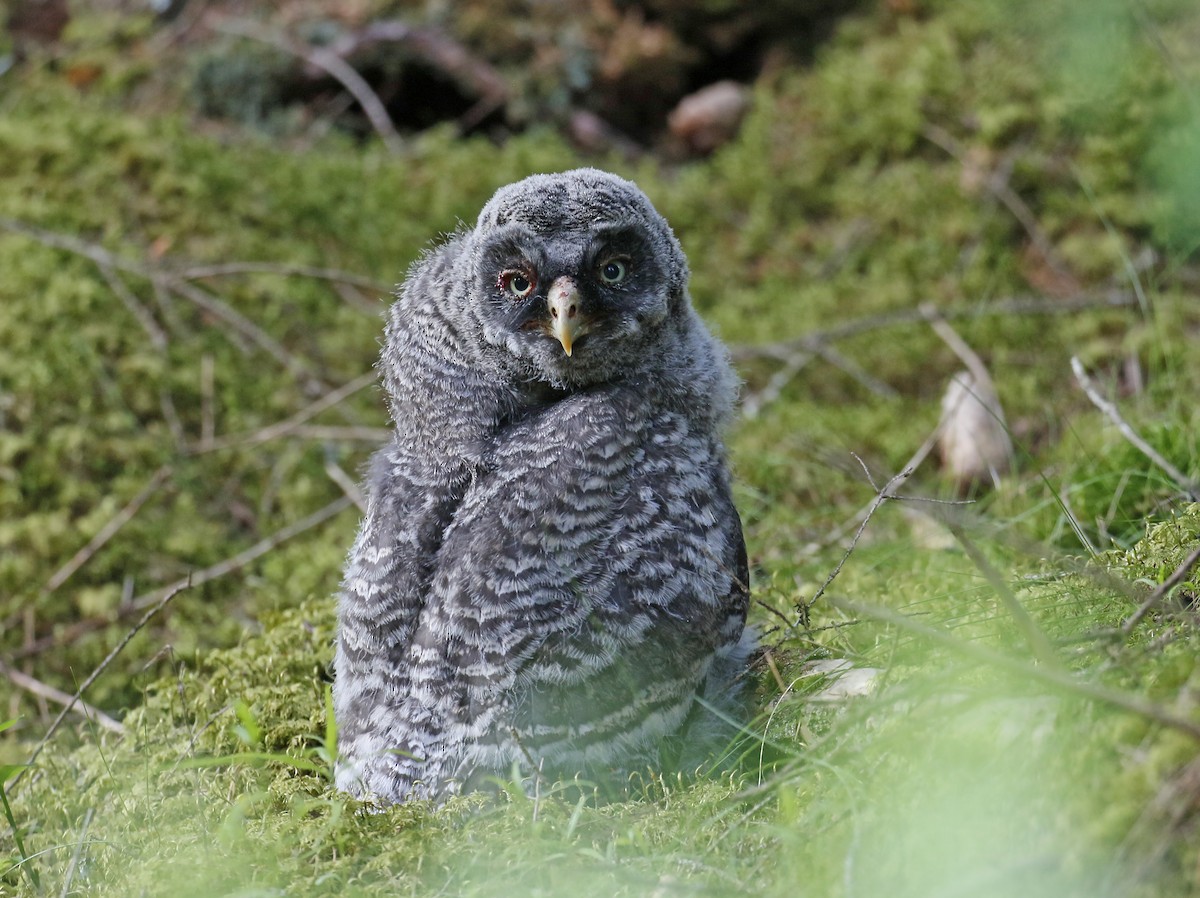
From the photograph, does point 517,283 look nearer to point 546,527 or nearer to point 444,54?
point 546,527

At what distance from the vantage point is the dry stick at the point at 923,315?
5.73 meters

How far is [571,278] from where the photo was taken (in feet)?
9.93

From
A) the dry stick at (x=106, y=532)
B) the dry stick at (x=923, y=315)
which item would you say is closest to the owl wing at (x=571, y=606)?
the dry stick at (x=106, y=532)

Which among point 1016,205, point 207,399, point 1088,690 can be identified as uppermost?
point 1088,690

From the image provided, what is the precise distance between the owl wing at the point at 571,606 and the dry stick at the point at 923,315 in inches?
108

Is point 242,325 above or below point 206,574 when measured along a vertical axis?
above

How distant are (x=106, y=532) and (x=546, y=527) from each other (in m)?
2.86

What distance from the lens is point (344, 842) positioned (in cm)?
267

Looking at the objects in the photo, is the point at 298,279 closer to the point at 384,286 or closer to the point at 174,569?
the point at 384,286

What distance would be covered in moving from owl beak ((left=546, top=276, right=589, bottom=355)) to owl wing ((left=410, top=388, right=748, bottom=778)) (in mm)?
215

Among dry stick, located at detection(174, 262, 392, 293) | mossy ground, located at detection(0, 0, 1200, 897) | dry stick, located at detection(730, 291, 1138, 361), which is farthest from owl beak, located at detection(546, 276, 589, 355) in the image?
dry stick, located at detection(730, 291, 1138, 361)

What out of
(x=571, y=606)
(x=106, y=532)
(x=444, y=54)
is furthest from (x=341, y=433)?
(x=444, y=54)

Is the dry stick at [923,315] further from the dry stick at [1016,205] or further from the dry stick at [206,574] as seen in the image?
the dry stick at [206,574]

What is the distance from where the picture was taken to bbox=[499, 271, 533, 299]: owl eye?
3088 millimetres
